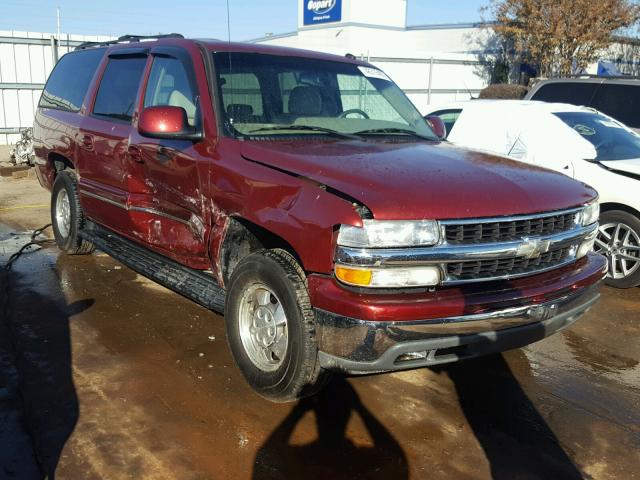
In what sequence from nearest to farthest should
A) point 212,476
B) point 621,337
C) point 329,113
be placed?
point 212,476
point 329,113
point 621,337

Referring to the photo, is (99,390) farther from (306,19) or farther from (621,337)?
(306,19)

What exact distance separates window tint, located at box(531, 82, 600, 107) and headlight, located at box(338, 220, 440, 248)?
→ 6.64 metres

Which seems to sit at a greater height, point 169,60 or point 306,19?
point 306,19

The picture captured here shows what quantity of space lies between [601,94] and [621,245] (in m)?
3.49

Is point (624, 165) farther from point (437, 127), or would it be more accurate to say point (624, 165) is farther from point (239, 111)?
point (239, 111)

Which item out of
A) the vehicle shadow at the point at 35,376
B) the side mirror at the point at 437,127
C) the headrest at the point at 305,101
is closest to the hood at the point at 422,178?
the headrest at the point at 305,101

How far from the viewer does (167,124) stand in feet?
13.1

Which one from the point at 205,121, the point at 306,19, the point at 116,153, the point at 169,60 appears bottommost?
the point at 116,153

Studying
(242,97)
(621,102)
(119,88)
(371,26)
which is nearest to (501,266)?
(242,97)

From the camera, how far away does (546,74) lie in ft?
81.4

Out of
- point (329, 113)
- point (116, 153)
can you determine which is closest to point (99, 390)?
point (116, 153)

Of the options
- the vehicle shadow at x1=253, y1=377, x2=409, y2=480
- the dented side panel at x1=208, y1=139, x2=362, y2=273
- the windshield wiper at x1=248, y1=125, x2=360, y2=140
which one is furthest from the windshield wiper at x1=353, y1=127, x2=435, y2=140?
the vehicle shadow at x1=253, y1=377, x2=409, y2=480

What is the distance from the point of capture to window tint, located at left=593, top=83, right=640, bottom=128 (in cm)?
842

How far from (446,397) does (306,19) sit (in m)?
33.2
